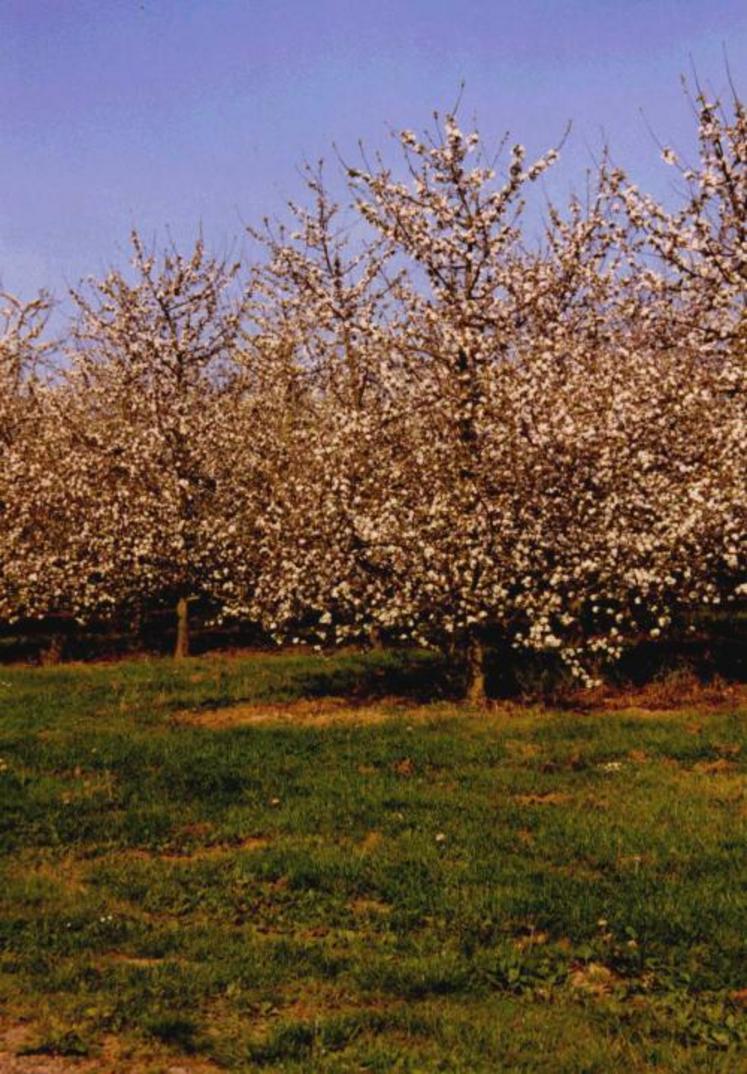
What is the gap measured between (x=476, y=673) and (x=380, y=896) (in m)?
9.25

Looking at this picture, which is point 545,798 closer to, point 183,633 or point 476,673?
point 476,673

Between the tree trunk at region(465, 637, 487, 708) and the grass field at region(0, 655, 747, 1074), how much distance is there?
1.40 metres

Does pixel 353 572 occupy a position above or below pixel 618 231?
below

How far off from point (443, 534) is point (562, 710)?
3725 mm

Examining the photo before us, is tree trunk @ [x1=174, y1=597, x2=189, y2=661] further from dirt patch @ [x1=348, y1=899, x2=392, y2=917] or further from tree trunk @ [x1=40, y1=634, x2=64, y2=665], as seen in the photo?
dirt patch @ [x1=348, y1=899, x2=392, y2=917]

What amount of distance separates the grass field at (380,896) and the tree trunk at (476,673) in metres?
1.40

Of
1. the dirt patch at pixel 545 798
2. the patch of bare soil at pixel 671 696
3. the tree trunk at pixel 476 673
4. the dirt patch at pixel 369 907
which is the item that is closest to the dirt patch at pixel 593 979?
the dirt patch at pixel 369 907

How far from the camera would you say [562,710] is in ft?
57.9

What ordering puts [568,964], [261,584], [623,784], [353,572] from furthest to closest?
1. [261,584]
2. [353,572]
3. [623,784]
4. [568,964]

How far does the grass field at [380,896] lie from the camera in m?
7.00

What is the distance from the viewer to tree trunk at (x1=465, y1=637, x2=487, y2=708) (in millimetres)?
18375

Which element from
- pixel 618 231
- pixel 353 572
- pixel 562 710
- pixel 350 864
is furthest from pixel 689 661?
pixel 350 864

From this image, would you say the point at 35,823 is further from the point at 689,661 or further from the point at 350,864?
the point at 689,661

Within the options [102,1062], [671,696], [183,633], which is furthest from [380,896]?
[183,633]
